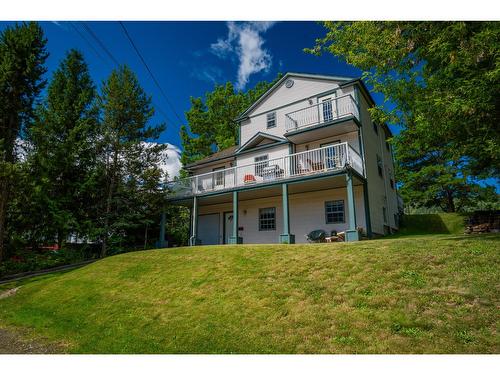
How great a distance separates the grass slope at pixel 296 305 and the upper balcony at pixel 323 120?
24.0 feet

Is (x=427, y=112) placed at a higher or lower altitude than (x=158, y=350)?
higher

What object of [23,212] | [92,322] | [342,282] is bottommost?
[92,322]

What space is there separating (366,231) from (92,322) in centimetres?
1090

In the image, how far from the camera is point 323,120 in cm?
1516

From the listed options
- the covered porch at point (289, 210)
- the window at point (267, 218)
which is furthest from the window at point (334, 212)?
the window at point (267, 218)

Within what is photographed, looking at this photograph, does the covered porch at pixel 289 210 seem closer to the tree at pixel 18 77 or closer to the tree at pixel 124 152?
the tree at pixel 124 152

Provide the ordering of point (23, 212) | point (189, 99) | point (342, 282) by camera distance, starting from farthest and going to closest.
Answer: point (189, 99) < point (23, 212) < point (342, 282)

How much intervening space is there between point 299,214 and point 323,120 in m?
5.21

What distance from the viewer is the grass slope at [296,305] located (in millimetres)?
4156

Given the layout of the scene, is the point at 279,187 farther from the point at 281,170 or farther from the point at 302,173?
the point at 302,173

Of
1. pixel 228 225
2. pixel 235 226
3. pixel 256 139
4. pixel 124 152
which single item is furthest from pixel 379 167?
pixel 124 152

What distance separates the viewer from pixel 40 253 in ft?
55.2
